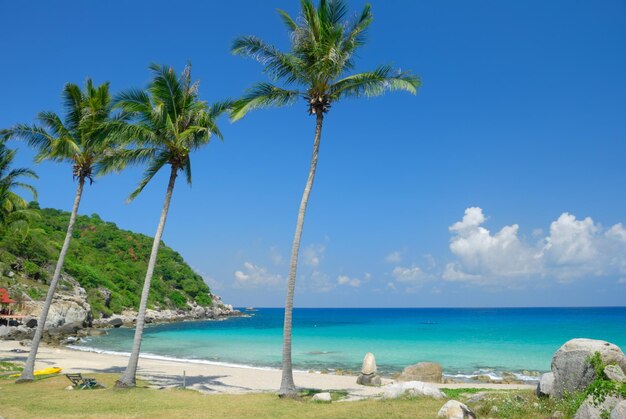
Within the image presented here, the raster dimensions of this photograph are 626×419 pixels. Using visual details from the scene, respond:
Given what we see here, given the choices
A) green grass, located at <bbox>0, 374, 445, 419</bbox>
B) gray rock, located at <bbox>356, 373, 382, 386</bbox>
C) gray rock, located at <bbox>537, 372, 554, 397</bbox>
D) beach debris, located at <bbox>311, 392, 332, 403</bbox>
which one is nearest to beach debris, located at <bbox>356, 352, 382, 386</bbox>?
gray rock, located at <bbox>356, 373, 382, 386</bbox>

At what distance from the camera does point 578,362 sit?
1077cm

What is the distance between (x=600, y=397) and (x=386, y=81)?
1064 cm

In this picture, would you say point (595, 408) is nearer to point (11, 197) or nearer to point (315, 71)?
point (315, 71)

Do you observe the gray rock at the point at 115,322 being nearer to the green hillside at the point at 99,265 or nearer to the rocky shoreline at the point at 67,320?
the rocky shoreline at the point at 67,320

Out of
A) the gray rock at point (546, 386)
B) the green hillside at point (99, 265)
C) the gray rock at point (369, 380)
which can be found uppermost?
the green hillside at point (99, 265)

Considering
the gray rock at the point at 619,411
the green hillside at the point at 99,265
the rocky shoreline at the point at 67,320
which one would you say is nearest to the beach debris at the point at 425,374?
the gray rock at the point at 619,411

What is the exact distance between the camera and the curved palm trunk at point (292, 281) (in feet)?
44.7

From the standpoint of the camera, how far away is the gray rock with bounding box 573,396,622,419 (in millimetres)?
8555

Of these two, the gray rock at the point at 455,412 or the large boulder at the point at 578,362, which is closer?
the gray rock at the point at 455,412

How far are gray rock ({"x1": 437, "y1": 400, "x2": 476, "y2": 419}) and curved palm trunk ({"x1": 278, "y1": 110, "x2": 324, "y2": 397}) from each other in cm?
511

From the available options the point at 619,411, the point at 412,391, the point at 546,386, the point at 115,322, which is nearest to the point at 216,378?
the point at 412,391

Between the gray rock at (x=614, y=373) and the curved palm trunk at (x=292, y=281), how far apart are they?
8138mm

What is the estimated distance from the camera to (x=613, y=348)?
10508mm

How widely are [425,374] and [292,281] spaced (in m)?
11.2
